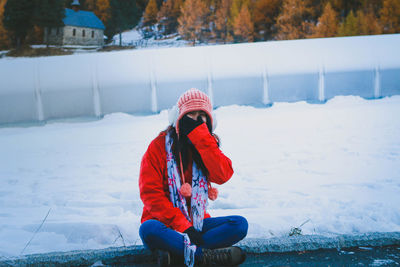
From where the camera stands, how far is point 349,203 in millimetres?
2584

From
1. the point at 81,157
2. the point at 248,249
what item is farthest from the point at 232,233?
the point at 81,157

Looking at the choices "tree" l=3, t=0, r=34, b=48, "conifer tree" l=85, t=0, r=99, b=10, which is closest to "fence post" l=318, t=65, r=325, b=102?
"conifer tree" l=85, t=0, r=99, b=10

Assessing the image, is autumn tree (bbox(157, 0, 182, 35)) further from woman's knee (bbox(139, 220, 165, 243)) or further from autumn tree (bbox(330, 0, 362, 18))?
woman's knee (bbox(139, 220, 165, 243))

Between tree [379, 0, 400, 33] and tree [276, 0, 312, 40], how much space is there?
134 centimetres

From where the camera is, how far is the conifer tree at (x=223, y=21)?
6.24 metres

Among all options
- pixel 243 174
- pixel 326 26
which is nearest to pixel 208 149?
pixel 243 174

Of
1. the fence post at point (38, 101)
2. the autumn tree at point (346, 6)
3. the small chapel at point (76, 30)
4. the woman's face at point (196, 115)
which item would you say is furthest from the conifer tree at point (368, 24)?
the woman's face at point (196, 115)

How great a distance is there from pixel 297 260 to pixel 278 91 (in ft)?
17.2

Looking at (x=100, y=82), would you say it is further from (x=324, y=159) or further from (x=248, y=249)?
(x=248, y=249)

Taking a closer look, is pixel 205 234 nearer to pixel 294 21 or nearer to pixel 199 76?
pixel 199 76

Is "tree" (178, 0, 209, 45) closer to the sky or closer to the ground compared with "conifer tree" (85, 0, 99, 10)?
closer to the ground

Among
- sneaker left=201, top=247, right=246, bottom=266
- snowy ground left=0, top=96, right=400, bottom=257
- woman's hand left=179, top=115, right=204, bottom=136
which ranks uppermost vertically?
woman's hand left=179, top=115, right=204, bottom=136

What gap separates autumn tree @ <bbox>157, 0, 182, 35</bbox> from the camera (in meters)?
6.23

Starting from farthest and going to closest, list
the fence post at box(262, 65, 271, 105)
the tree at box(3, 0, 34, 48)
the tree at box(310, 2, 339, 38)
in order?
1. the fence post at box(262, 65, 271, 105)
2. the tree at box(310, 2, 339, 38)
3. the tree at box(3, 0, 34, 48)
